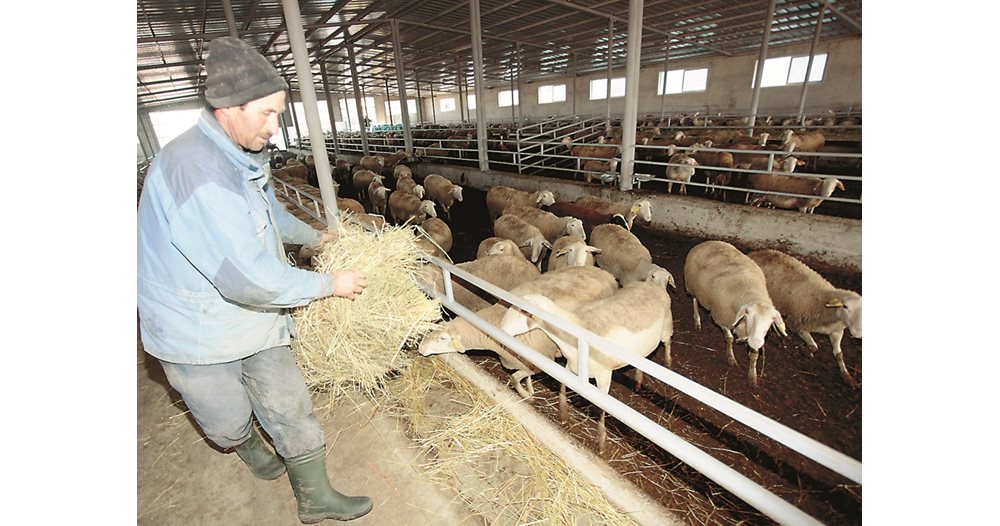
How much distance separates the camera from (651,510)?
212 centimetres

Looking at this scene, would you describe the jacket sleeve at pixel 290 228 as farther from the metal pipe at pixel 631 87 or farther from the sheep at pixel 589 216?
the metal pipe at pixel 631 87

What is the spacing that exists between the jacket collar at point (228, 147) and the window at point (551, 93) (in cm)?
3938

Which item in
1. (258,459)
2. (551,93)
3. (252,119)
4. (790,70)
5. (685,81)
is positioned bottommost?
(258,459)

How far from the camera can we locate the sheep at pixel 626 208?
818cm

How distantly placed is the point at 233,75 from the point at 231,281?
0.83 metres

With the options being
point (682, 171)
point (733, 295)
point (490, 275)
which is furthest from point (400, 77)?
point (733, 295)

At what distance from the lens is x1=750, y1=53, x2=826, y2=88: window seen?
23.4m

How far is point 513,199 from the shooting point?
9656 millimetres

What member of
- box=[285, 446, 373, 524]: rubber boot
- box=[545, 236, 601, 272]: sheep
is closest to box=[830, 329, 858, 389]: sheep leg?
box=[545, 236, 601, 272]: sheep

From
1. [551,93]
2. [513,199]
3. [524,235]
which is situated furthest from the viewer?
[551,93]

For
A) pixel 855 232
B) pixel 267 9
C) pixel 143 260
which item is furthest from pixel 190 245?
pixel 267 9

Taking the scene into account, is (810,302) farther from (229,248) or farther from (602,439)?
(229,248)
